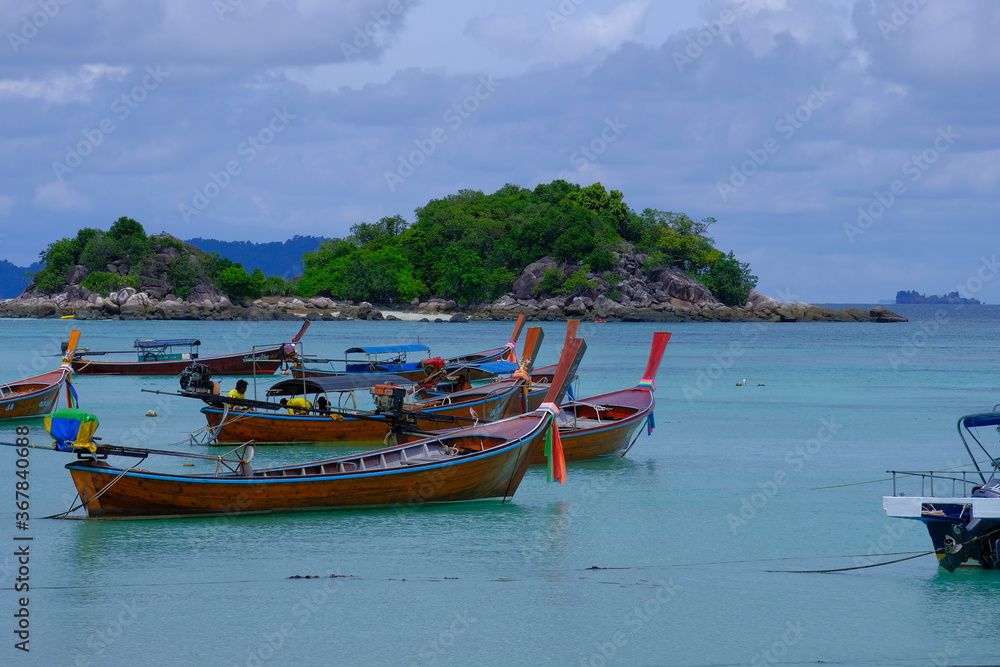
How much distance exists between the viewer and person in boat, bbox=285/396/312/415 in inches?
832

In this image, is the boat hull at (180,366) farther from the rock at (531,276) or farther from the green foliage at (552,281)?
the rock at (531,276)

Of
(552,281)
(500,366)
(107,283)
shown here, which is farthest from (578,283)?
(500,366)

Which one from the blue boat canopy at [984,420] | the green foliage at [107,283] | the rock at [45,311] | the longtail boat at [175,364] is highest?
the green foliage at [107,283]

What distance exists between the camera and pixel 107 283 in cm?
9969

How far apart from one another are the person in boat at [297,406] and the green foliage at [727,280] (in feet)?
273

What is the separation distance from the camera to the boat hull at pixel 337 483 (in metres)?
14.0

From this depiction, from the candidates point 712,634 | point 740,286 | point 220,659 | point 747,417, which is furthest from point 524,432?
point 740,286

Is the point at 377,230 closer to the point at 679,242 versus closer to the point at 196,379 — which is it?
the point at 679,242

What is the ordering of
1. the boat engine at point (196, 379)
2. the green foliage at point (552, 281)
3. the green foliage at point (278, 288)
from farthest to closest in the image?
the green foliage at point (278, 288) → the green foliage at point (552, 281) → the boat engine at point (196, 379)

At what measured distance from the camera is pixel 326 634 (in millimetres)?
10586

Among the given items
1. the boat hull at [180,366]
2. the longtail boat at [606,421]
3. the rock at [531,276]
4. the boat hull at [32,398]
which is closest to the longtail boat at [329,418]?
the longtail boat at [606,421]

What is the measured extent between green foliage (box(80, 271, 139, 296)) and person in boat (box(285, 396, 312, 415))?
81.8 meters

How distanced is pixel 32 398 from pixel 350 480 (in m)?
13.5

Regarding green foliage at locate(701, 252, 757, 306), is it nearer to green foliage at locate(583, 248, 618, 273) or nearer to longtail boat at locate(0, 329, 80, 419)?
green foliage at locate(583, 248, 618, 273)
